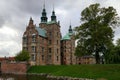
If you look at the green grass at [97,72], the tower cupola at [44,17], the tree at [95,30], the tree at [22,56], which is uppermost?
the tower cupola at [44,17]

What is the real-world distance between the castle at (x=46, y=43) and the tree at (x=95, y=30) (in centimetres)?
2261

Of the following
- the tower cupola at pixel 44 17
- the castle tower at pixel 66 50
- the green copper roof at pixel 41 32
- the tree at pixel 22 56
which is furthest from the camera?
the castle tower at pixel 66 50

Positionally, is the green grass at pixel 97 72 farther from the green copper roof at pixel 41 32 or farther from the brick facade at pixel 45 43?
the green copper roof at pixel 41 32

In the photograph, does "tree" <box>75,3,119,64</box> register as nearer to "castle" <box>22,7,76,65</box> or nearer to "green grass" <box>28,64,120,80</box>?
"green grass" <box>28,64,120,80</box>

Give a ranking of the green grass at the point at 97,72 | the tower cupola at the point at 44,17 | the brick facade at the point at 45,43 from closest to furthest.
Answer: the green grass at the point at 97,72
the brick facade at the point at 45,43
the tower cupola at the point at 44,17

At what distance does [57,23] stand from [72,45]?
530 inches

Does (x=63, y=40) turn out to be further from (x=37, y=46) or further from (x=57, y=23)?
(x=37, y=46)

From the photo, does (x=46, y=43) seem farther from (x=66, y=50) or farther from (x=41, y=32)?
(x=66, y=50)

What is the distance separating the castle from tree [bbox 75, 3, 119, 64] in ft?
74.2

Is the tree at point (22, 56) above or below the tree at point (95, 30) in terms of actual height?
below

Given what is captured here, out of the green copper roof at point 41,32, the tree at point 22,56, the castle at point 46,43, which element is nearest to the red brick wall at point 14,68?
the tree at point 22,56

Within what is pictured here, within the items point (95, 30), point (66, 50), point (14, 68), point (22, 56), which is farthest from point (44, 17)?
point (95, 30)

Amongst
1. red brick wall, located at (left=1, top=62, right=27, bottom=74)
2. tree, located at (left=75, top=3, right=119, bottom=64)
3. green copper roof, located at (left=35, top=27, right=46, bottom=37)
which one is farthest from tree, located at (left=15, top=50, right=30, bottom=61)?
tree, located at (left=75, top=3, right=119, bottom=64)

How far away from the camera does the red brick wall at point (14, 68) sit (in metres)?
67.2
